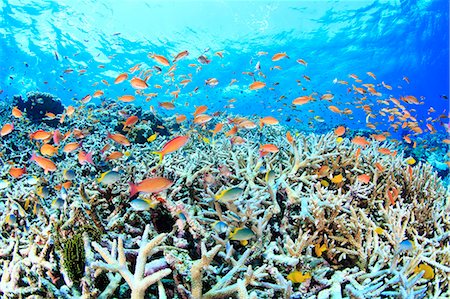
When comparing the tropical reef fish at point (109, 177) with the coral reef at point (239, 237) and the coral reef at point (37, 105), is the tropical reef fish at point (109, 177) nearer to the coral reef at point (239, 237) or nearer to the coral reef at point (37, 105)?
the coral reef at point (239, 237)

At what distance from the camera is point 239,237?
253 cm

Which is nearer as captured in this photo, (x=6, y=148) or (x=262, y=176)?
(x=262, y=176)

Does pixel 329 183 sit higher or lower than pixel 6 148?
higher

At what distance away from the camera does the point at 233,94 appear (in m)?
46.4

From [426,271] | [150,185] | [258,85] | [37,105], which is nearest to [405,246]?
[426,271]

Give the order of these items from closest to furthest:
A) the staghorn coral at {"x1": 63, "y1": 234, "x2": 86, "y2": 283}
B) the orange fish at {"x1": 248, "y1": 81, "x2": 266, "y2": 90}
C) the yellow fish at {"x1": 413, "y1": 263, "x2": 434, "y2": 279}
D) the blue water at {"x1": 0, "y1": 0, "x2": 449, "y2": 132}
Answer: the staghorn coral at {"x1": 63, "y1": 234, "x2": 86, "y2": 283}
the yellow fish at {"x1": 413, "y1": 263, "x2": 434, "y2": 279}
the orange fish at {"x1": 248, "y1": 81, "x2": 266, "y2": 90}
the blue water at {"x1": 0, "y1": 0, "x2": 449, "y2": 132}

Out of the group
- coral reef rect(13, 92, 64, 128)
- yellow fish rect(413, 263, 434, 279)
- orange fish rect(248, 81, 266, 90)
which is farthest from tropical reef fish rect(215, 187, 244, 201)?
coral reef rect(13, 92, 64, 128)

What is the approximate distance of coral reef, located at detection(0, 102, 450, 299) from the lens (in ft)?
6.89

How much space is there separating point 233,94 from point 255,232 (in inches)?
1763

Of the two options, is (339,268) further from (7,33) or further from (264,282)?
Result: (7,33)

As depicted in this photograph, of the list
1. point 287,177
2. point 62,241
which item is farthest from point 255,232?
point 62,241

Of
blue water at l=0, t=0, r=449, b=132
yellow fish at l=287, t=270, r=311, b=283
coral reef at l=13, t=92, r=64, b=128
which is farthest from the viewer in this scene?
blue water at l=0, t=0, r=449, b=132

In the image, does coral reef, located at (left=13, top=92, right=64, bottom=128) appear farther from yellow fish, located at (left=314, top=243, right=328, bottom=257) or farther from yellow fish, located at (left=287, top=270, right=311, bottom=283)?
yellow fish, located at (left=287, top=270, right=311, bottom=283)

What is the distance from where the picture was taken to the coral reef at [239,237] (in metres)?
2.10
